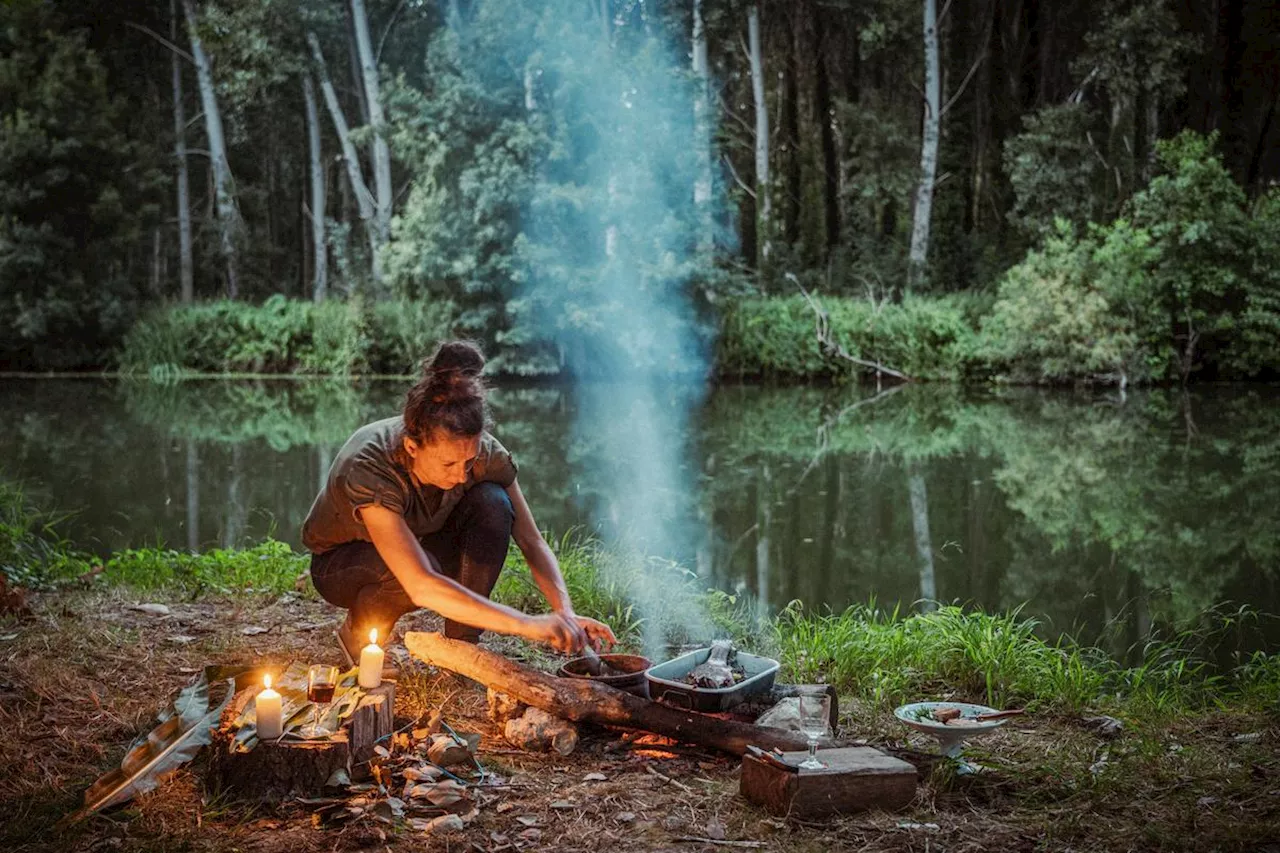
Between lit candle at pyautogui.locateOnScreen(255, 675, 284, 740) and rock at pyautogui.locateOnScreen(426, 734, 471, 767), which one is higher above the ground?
lit candle at pyautogui.locateOnScreen(255, 675, 284, 740)

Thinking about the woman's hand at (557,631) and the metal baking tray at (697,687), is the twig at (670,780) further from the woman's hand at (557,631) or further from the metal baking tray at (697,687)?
the woman's hand at (557,631)

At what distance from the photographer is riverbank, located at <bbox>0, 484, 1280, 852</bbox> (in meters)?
Result: 2.78

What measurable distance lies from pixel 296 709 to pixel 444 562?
787 millimetres

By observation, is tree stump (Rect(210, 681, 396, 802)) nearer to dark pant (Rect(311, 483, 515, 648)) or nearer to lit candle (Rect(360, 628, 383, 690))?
lit candle (Rect(360, 628, 383, 690))

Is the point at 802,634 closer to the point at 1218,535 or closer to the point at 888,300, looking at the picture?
the point at 1218,535

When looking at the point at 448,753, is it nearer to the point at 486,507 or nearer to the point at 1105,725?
the point at 486,507

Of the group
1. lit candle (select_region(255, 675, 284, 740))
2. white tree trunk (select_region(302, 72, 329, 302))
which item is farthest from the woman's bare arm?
white tree trunk (select_region(302, 72, 329, 302))

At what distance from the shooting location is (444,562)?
12.3 ft

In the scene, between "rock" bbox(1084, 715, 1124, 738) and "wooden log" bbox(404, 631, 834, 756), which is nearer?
"wooden log" bbox(404, 631, 834, 756)

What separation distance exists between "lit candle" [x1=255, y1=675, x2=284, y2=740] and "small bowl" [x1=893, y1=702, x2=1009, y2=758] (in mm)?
1710

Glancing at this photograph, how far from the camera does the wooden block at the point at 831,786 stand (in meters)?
2.88

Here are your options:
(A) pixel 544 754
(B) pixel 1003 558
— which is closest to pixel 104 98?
(B) pixel 1003 558

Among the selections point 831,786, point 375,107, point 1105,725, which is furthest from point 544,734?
point 375,107

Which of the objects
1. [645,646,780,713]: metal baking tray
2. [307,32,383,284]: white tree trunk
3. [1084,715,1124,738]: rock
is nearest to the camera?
[645,646,780,713]: metal baking tray
